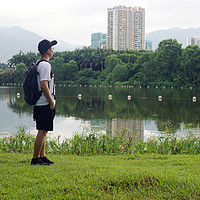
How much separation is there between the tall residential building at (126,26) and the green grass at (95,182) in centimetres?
16627

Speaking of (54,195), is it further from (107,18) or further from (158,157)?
(107,18)

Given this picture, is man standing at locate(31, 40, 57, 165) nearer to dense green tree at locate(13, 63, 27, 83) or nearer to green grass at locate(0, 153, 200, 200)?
green grass at locate(0, 153, 200, 200)

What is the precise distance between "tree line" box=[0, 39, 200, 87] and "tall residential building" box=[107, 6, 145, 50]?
72.1 meters

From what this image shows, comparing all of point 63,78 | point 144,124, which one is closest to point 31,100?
point 144,124

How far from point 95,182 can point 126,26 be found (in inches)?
6725

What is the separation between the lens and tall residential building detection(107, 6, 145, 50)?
16780cm

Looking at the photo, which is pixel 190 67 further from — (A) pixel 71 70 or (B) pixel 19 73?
(B) pixel 19 73

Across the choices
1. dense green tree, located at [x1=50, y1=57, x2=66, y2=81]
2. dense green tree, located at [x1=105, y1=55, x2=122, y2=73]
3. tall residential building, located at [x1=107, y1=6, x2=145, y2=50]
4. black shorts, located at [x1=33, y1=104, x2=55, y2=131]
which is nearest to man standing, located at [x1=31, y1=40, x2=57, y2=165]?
black shorts, located at [x1=33, y1=104, x2=55, y2=131]

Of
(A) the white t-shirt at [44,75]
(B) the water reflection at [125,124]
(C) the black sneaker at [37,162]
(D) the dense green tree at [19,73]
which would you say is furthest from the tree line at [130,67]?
(C) the black sneaker at [37,162]

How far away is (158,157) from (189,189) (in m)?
2.29

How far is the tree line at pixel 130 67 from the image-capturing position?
66250 mm

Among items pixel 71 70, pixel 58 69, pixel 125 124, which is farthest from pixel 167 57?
pixel 125 124

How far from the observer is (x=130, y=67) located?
81.4 m

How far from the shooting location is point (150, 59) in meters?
75.6
